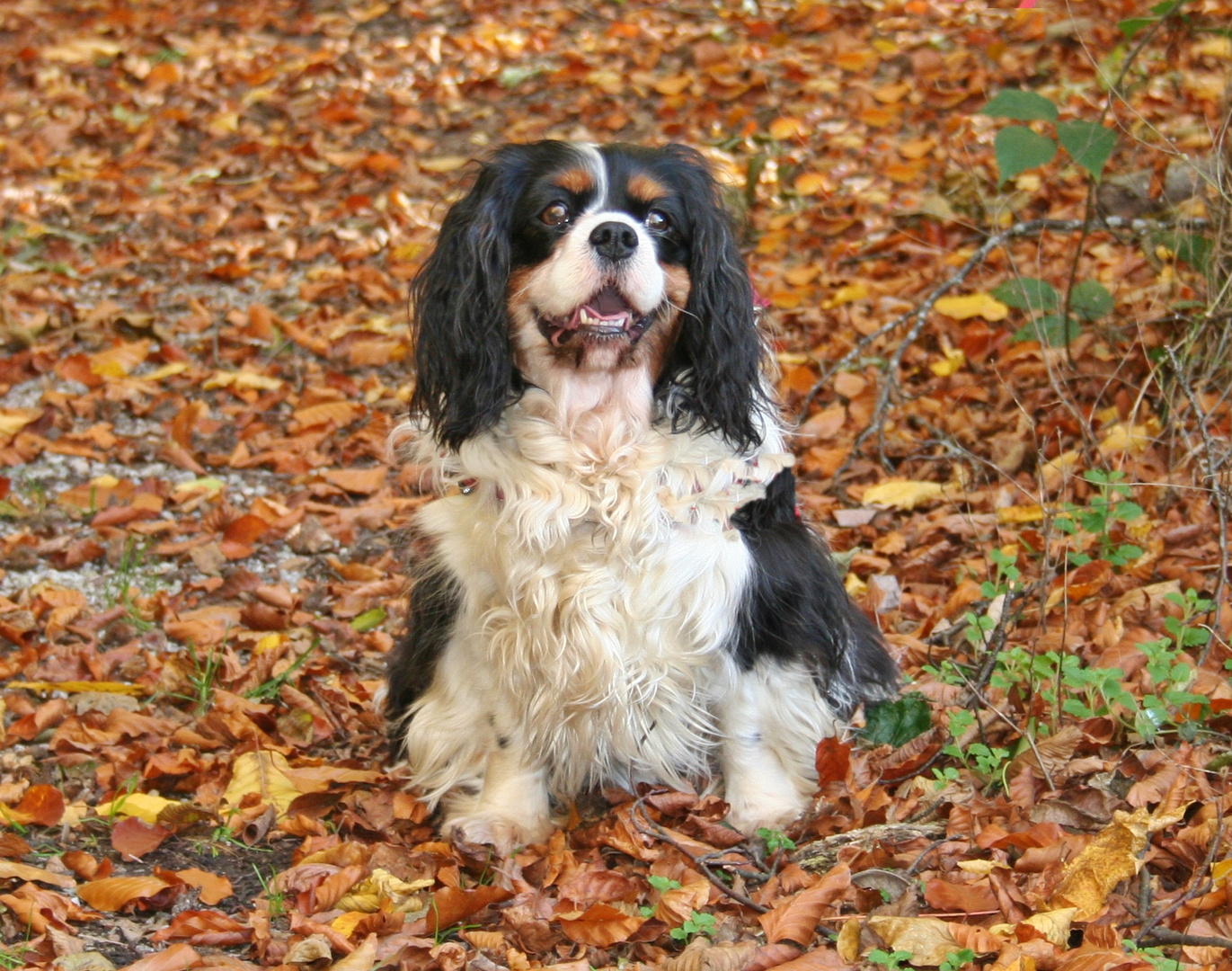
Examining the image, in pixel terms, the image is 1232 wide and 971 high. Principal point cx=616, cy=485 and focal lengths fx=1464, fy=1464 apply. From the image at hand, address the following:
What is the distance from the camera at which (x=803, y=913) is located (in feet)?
8.13

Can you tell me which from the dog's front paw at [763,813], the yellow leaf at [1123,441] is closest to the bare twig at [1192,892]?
the dog's front paw at [763,813]

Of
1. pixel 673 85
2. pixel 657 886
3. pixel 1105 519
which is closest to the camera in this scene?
pixel 657 886

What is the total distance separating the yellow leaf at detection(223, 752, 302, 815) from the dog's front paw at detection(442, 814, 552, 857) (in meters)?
0.36

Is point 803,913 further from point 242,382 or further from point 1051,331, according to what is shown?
point 242,382

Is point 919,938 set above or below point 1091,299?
below

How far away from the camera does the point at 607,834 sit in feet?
9.95

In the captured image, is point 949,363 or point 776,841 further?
point 949,363

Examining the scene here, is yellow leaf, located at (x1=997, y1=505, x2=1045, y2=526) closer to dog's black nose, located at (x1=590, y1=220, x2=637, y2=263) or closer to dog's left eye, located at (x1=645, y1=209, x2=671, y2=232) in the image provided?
dog's left eye, located at (x1=645, y1=209, x2=671, y2=232)

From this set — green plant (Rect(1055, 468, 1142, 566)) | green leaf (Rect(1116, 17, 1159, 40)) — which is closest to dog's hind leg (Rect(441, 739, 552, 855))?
green plant (Rect(1055, 468, 1142, 566))

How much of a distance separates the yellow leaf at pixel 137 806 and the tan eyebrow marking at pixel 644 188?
5.22 ft

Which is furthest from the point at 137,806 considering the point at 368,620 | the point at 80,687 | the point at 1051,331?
the point at 1051,331

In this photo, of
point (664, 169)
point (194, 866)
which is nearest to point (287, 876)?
point (194, 866)

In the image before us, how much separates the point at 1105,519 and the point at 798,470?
4.40ft

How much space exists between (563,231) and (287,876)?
136 centimetres
